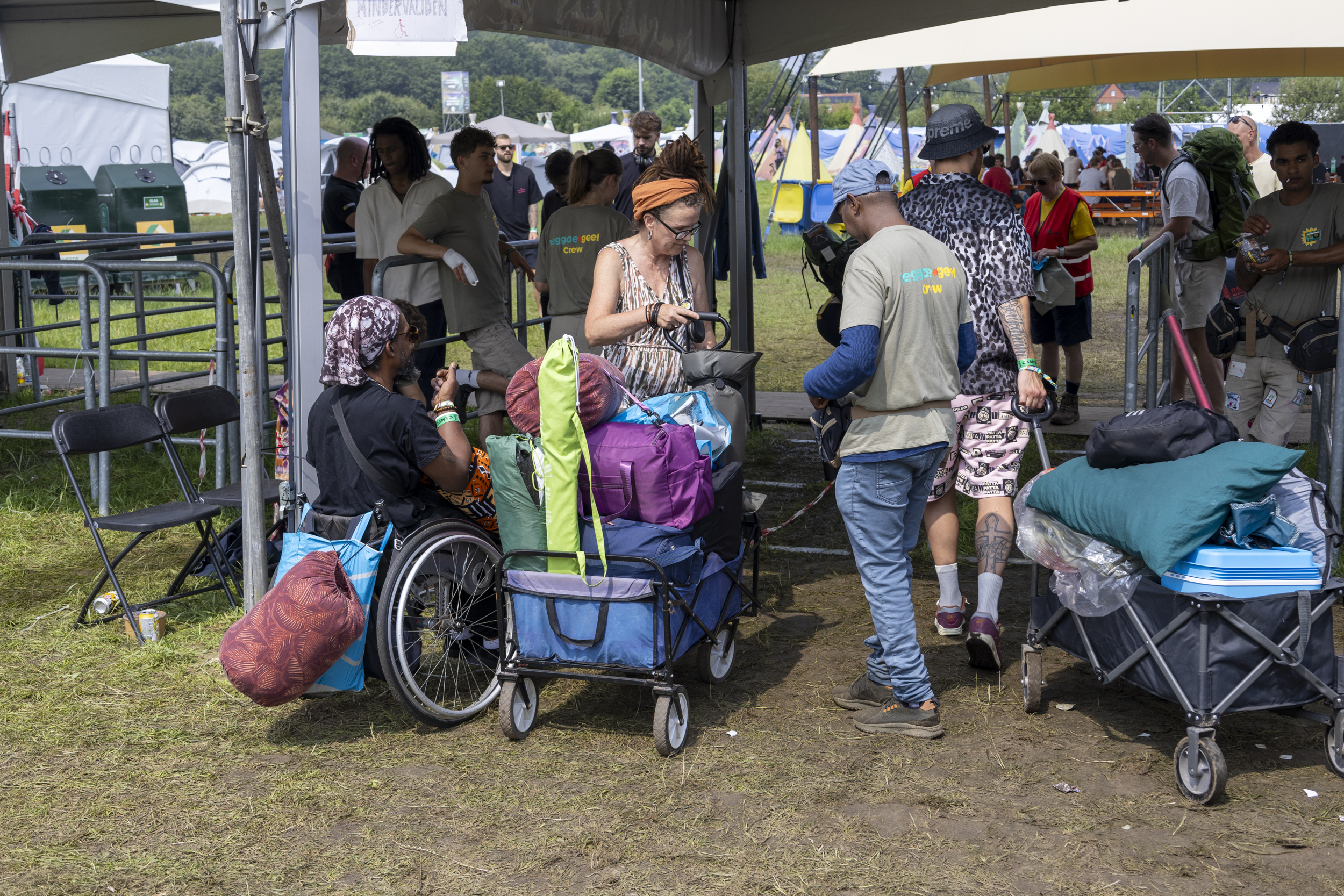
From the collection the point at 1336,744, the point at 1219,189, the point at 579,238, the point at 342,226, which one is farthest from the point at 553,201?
the point at 1336,744

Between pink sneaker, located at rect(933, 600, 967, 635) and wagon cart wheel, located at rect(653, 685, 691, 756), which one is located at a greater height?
pink sneaker, located at rect(933, 600, 967, 635)

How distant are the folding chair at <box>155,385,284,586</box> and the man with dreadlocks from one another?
3.42ft

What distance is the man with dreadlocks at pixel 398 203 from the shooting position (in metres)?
6.07

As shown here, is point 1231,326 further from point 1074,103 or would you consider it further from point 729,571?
point 1074,103

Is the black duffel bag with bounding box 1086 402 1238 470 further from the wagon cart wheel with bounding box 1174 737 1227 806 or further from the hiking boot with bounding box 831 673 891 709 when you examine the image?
the hiking boot with bounding box 831 673 891 709

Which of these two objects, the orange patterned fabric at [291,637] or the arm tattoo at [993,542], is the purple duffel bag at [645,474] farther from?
A: the arm tattoo at [993,542]

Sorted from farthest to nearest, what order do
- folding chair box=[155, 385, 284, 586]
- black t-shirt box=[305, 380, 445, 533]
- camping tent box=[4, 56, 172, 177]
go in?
camping tent box=[4, 56, 172, 177], folding chair box=[155, 385, 284, 586], black t-shirt box=[305, 380, 445, 533]

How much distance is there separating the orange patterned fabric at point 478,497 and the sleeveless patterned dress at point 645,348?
1.81ft

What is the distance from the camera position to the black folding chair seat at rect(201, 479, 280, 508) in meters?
4.79

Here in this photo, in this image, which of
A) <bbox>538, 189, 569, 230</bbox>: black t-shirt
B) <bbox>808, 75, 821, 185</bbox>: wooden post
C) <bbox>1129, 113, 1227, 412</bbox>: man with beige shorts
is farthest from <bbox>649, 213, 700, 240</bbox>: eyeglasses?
<bbox>808, 75, 821, 185</bbox>: wooden post

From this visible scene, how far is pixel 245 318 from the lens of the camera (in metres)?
4.05

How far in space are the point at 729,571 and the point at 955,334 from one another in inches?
40.7

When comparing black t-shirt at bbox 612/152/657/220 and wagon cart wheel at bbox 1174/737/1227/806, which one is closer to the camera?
wagon cart wheel at bbox 1174/737/1227/806

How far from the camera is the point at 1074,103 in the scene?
7856 centimetres
